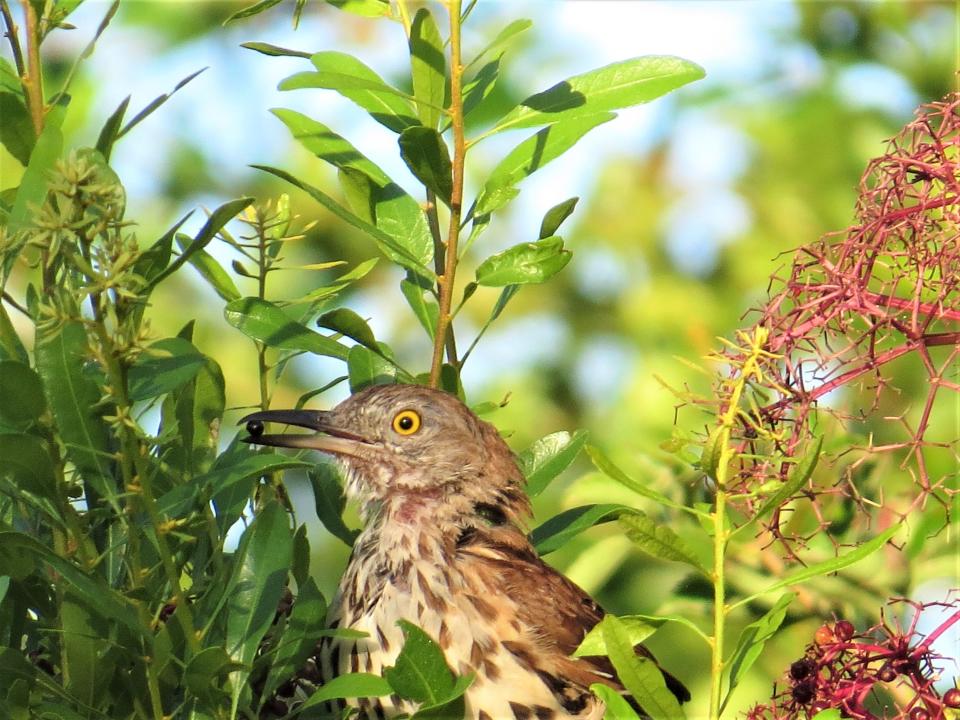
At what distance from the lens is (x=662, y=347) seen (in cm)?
638

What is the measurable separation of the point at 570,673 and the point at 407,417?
945 mm

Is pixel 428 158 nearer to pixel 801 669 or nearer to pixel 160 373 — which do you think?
pixel 160 373

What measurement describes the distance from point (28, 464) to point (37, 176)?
0.50 m

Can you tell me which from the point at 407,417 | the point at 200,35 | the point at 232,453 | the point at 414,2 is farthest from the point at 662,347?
the point at 232,453

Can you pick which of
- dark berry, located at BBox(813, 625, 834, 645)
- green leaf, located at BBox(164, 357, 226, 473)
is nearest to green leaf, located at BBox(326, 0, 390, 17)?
green leaf, located at BBox(164, 357, 226, 473)

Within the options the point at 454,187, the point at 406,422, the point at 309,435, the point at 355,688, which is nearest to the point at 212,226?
the point at 454,187

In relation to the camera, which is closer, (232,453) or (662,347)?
(232,453)

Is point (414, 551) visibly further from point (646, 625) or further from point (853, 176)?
point (853, 176)

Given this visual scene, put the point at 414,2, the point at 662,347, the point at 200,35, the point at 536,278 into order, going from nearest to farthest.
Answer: the point at 536,278
the point at 414,2
the point at 662,347
the point at 200,35

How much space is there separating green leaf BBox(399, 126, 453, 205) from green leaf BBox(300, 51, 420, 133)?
9 cm

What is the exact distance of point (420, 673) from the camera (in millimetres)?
2418

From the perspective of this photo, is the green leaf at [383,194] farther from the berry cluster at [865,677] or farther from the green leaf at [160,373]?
the berry cluster at [865,677]

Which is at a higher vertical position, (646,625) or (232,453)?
(232,453)

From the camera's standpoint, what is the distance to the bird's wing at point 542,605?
11.9 ft
